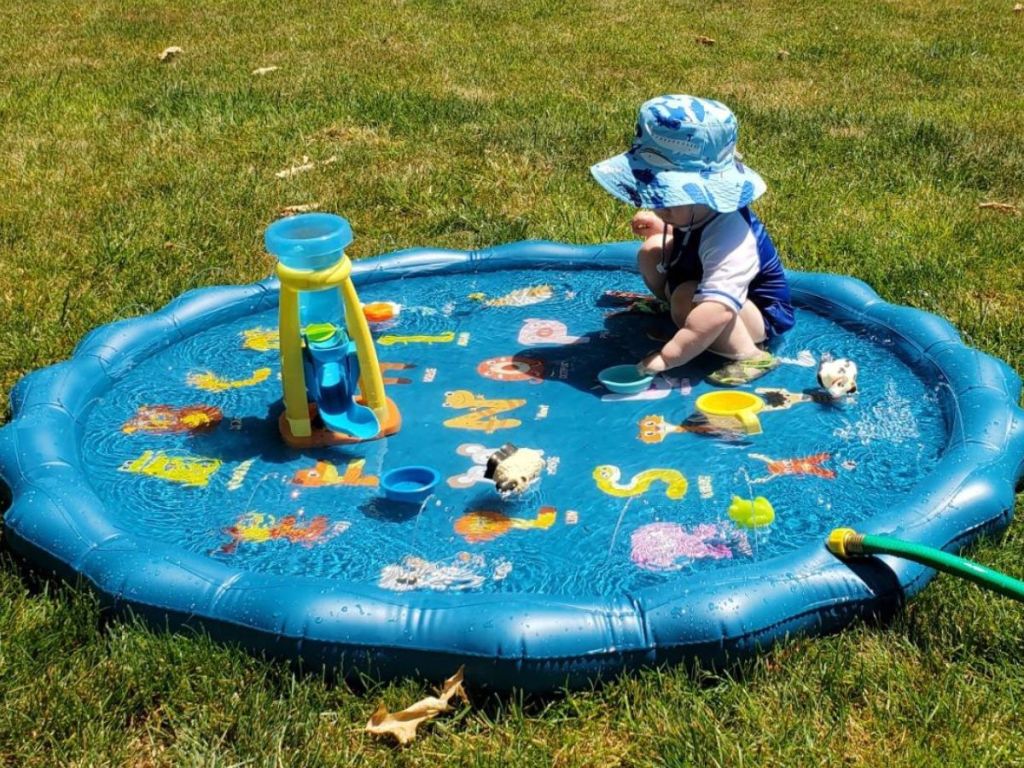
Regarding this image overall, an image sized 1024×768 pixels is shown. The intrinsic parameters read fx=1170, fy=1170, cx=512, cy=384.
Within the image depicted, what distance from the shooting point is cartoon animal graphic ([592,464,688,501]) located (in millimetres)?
3246

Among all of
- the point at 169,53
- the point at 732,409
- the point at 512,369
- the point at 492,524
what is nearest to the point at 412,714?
the point at 492,524

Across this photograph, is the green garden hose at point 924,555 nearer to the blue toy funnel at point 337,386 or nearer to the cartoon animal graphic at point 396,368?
the blue toy funnel at point 337,386

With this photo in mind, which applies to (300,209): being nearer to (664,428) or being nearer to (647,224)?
(647,224)

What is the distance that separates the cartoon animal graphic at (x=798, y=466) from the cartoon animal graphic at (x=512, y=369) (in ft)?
2.84

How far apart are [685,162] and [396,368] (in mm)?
1214

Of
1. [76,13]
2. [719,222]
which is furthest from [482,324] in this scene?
[76,13]

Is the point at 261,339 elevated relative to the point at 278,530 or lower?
lower

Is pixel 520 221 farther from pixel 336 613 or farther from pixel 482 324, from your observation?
pixel 336 613

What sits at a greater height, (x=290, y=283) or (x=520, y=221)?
(x=290, y=283)

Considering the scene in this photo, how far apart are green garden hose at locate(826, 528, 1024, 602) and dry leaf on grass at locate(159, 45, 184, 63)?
7.49 meters

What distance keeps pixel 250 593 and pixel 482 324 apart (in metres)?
1.93

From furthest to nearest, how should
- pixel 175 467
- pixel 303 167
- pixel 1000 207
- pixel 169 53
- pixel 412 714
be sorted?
pixel 169 53, pixel 303 167, pixel 1000 207, pixel 175 467, pixel 412 714

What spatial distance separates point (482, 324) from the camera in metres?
4.39

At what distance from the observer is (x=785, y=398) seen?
372 cm
